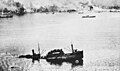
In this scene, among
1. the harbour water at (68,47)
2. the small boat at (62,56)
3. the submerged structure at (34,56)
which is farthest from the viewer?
the small boat at (62,56)

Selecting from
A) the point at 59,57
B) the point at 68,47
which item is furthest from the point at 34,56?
the point at 68,47

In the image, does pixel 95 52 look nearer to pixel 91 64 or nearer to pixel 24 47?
pixel 91 64

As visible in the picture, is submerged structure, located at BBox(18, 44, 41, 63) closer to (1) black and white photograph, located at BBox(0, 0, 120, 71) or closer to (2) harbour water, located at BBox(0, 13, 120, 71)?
(1) black and white photograph, located at BBox(0, 0, 120, 71)

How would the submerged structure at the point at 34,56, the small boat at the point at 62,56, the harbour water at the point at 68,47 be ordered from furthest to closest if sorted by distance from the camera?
1. the small boat at the point at 62,56
2. the submerged structure at the point at 34,56
3. the harbour water at the point at 68,47

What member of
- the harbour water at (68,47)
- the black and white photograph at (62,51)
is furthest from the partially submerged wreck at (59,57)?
the harbour water at (68,47)

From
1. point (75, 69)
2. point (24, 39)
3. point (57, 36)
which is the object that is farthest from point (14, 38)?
point (75, 69)

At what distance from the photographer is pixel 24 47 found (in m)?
8.03

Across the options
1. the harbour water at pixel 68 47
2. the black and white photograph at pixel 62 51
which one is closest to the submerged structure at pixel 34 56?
the black and white photograph at pixel 62 51

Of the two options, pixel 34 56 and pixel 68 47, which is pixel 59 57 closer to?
pixel 68 47

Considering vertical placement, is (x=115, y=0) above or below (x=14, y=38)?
above

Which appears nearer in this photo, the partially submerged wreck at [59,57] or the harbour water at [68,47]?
the harbour water at [68,47]

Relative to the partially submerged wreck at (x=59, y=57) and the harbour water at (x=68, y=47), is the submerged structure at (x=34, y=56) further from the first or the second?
the harbour water at (x=68, y=47)

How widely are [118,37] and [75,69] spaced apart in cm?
293

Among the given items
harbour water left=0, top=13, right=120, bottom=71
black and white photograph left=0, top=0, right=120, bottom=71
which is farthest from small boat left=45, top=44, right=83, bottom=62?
harbour water left=0, top=13, right=120, bottom=71
